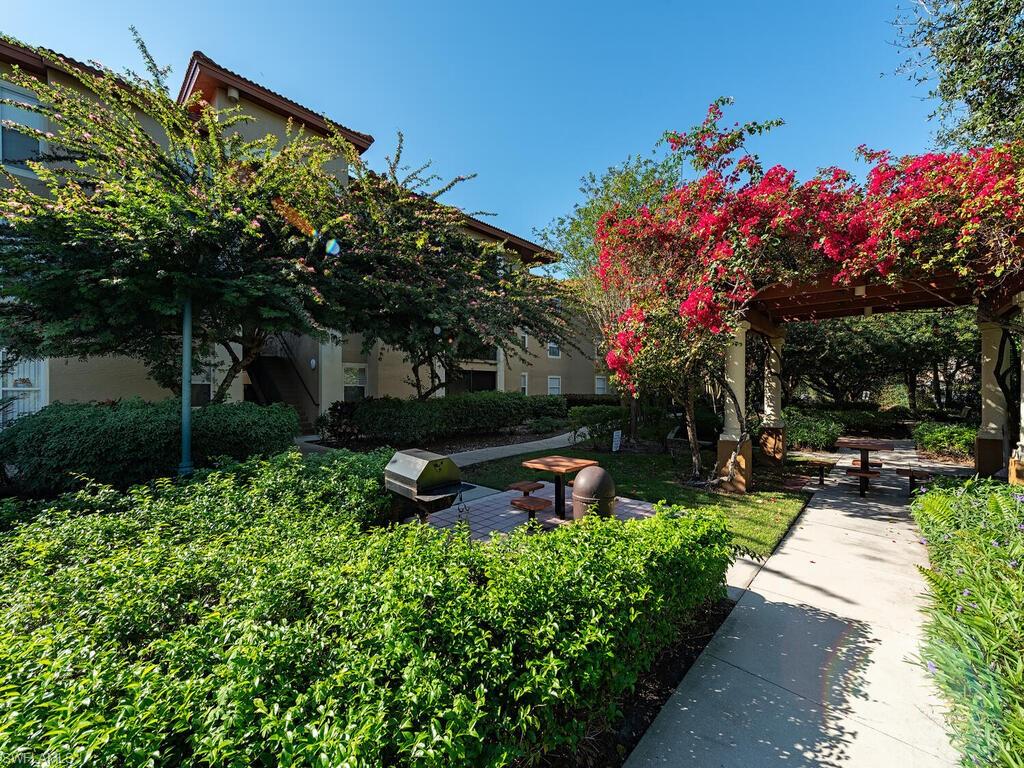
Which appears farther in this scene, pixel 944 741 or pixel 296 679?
pixel 944 741

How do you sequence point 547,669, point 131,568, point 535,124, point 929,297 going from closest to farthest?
point 547,669, point 131,568, point 929,297, point 535,124

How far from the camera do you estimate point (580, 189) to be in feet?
42.0

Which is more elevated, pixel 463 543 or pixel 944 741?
pixel 463 543

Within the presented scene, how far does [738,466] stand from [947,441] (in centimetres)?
771

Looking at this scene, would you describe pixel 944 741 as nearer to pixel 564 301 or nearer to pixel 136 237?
pixel 136 237

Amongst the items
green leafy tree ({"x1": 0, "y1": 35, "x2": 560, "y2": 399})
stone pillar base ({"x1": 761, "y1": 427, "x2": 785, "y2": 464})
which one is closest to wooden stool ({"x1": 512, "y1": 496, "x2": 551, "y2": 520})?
green leafy tree ({"x1": 0, "y1": 35, "x2": 560, "y2": 399})

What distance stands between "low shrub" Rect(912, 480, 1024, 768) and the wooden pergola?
4.47 metres

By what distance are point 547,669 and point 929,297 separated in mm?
10808

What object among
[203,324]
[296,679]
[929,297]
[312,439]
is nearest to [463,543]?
[296,679]

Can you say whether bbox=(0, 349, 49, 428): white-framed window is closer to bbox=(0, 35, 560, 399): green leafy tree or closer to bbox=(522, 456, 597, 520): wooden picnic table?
bbox=(0, 35, 560, 399): green leafy tree

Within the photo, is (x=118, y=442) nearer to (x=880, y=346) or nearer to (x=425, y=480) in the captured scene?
(x=425, y=480)

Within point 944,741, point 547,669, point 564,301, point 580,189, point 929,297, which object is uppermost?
point 580,189

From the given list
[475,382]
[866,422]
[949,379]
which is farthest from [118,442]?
[949,379]

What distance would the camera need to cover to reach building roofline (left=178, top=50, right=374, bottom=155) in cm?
1088
